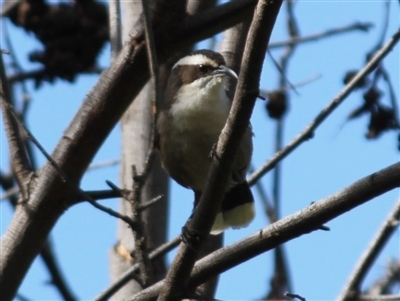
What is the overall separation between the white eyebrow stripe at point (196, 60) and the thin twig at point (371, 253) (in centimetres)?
122

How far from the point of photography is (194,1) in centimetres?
478

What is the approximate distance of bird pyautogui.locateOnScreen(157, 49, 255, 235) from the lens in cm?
439

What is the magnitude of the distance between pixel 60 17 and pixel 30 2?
304mm

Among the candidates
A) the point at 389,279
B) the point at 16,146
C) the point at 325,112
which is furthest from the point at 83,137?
the point at 389,279

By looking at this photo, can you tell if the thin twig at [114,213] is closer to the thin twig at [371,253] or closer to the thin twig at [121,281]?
the thin twig at [121,281]

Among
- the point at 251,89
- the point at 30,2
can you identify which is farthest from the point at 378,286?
the point at 251,89

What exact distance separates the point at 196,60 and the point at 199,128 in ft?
1.38

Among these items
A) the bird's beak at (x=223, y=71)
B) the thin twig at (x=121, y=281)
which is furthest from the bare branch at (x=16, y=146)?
the bird's beak at (x=223, y=71)

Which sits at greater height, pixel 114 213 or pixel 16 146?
pixel 16 146

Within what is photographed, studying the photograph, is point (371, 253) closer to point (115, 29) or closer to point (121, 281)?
point (121, 281)

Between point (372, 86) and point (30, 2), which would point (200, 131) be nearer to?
point (372, 86)

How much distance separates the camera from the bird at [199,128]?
439 cm

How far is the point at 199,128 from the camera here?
441 centimetres

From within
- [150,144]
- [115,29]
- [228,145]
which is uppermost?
[115,29]
